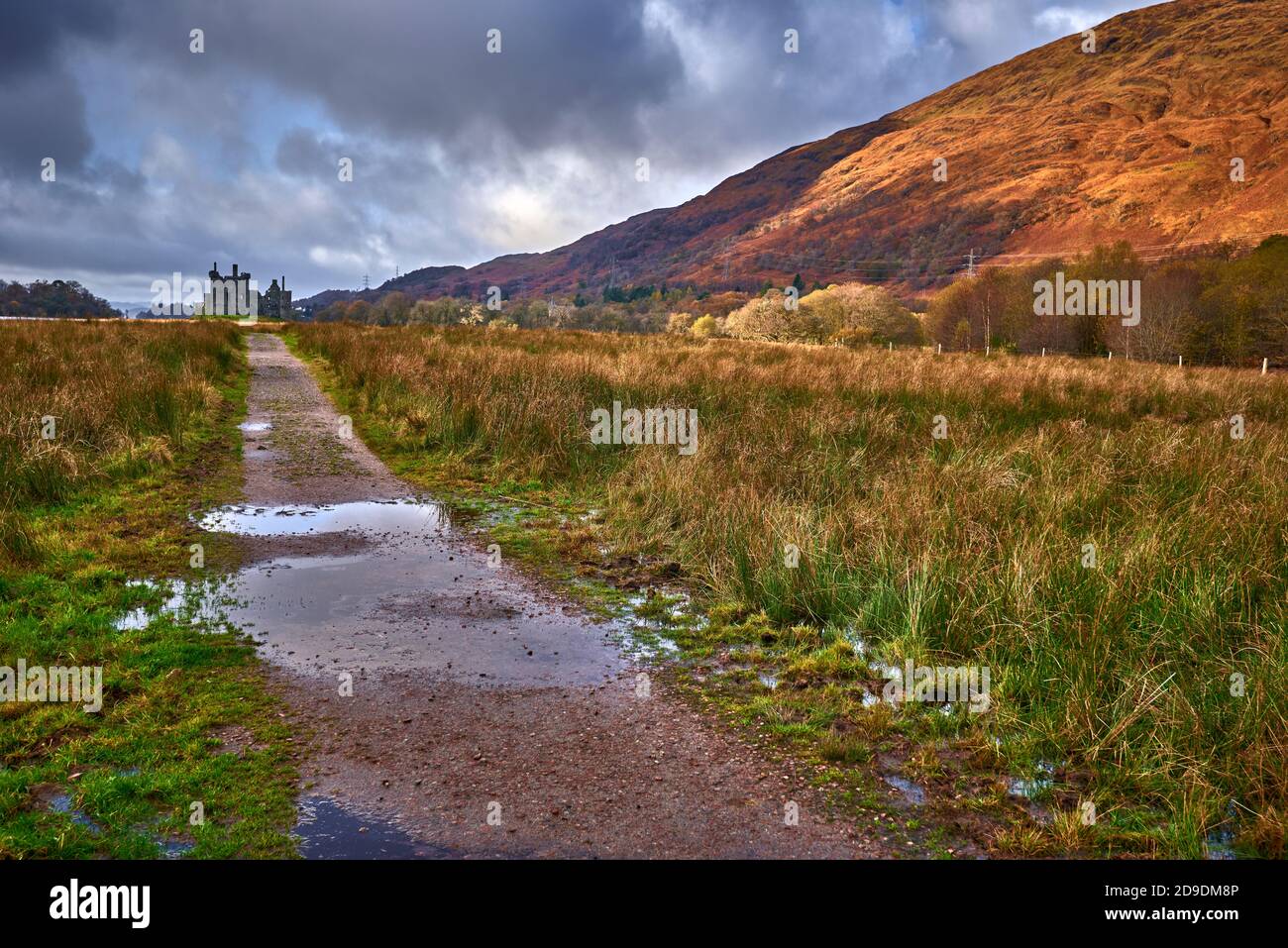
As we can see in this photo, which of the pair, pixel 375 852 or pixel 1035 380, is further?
pixel 1035 380

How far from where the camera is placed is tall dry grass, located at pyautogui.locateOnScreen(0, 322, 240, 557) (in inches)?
321

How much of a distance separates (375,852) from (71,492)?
296 inches

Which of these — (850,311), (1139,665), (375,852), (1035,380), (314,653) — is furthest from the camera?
(850,311)

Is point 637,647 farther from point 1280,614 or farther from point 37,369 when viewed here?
point 37,369

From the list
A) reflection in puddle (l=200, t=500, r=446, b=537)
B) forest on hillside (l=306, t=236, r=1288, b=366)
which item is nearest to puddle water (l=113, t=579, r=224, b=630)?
reflection in puddle (l=200, t=500, r=446, b=537)

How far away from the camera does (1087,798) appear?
3.54 meters

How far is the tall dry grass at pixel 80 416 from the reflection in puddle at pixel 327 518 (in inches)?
66.7

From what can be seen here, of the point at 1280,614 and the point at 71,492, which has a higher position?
the point at 71,492

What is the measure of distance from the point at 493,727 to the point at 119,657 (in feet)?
8.48

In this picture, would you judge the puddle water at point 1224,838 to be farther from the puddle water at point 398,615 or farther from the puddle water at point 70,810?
the puddle water at point 70,810

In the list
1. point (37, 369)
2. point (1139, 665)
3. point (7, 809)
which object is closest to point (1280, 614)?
point (1139, 665)

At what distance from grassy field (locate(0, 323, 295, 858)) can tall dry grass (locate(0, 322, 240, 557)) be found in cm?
3

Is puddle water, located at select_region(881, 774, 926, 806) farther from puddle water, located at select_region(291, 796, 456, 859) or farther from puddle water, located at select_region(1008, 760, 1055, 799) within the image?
puddle water, located at select_region(291, 796, 456, 859)

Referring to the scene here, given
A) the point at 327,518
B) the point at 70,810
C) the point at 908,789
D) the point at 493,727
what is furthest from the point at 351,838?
the point at 327,518
